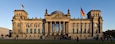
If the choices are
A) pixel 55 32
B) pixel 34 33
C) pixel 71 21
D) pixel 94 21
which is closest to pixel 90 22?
pixel 94 21

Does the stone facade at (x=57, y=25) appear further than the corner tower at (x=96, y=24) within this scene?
Yes

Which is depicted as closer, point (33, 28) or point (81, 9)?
point (81, 9)

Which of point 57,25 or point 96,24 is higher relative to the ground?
point 96,24

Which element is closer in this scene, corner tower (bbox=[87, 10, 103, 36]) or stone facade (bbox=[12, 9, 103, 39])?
corner tower (bbox=[87, 10, 103, 36])

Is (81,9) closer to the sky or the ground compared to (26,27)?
closer to the sky

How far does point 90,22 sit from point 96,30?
596 centimetres

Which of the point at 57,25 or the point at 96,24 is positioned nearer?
the point at 96,24

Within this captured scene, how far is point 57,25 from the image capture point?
13712cm

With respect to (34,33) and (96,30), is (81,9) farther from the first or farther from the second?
(34,33)

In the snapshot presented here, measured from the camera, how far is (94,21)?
5369 inches

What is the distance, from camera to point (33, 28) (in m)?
139

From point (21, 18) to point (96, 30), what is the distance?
45.7m

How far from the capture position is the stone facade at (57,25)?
135 metres

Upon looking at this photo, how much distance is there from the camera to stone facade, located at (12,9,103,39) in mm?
135000
